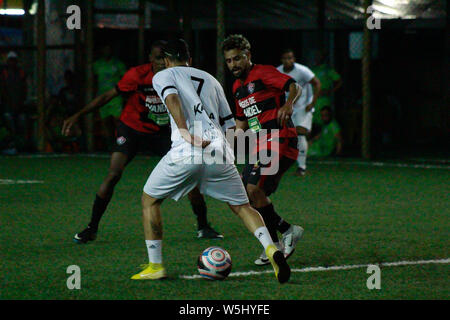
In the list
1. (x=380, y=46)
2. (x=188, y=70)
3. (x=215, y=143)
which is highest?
(x=380, y=46)

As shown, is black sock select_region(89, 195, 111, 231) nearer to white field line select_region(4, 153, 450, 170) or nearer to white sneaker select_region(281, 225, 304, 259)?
white sneaker select_region(281, 225, 304, 259)

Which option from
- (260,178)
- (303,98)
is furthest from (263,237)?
(303,98)

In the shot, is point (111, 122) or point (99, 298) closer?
point (99, 298)

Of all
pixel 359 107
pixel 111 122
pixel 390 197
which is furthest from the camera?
pixel 359 107

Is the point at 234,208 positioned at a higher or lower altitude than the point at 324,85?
lower

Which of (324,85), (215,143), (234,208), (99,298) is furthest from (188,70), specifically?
(324,85)

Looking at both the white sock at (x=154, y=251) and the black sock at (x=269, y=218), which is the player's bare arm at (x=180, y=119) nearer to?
the white sock at (x=154, y=251)

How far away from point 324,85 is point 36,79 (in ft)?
21.2

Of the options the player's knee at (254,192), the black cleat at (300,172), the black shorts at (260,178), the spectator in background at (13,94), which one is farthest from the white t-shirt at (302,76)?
the player's knee at (254,192)

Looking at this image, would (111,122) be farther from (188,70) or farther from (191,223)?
(188,70)

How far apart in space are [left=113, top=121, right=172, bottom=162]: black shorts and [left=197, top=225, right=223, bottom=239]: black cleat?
994 mm

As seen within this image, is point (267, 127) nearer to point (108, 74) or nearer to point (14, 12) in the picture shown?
point (108, 74)

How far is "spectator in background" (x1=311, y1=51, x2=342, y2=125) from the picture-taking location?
756 inches

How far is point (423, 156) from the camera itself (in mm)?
19406
